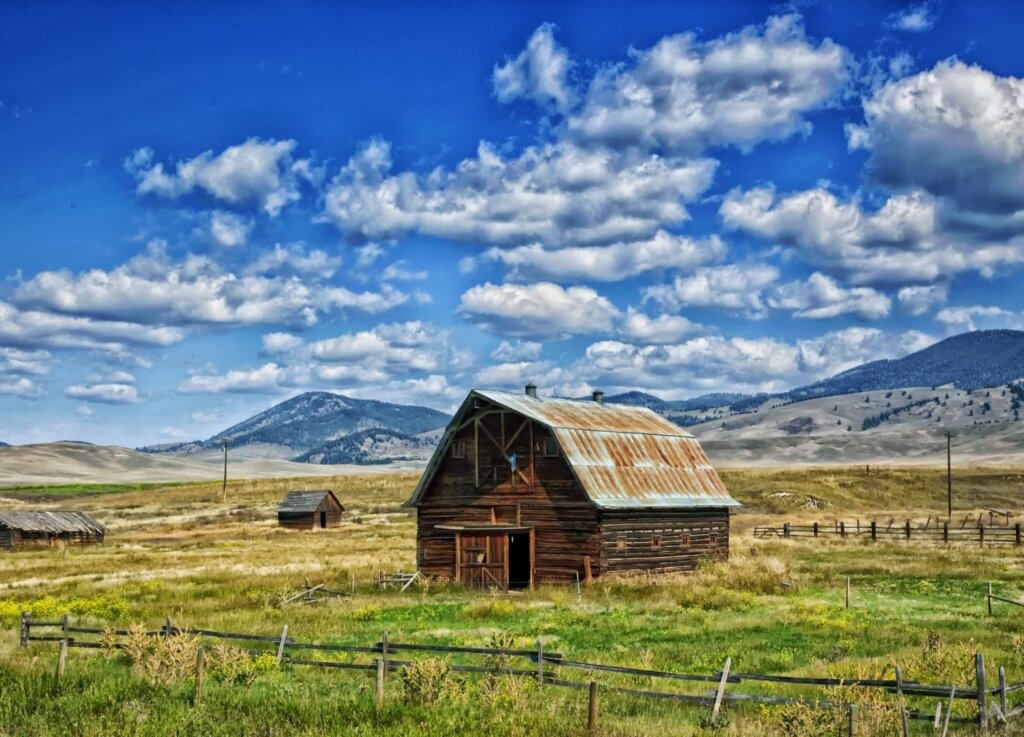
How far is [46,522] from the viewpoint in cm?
7162

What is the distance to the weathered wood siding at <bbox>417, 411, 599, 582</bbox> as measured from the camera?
37.6 metres

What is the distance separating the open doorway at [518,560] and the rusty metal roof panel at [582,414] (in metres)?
4.78

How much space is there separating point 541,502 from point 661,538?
5.49 m

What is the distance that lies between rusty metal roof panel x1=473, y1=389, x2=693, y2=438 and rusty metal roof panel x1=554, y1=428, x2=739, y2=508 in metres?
0.40

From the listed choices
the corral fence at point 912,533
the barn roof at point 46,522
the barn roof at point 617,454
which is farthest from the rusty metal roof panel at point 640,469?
the barn roof at point 46,522

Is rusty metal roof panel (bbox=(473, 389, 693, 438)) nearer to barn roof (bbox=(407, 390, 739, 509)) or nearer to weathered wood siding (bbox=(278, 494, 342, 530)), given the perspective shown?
barn roof (bbox=(407, 390, 739, 509))

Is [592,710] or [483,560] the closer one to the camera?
[592,710]

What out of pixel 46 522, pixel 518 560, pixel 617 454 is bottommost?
pixel 518 560

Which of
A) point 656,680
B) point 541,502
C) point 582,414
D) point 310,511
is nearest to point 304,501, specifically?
point 310,511

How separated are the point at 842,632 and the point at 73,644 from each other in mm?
17808

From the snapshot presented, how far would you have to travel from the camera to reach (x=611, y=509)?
1454 inches

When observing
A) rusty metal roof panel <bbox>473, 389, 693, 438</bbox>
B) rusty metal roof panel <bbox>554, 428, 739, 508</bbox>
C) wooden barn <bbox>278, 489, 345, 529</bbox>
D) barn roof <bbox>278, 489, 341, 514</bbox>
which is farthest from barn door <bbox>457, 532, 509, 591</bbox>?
barn roof <bbox>278, 489, 341, 514</bbox>

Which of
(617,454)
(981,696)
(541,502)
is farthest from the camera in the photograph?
(617,454)

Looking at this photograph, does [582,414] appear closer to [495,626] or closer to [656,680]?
[495,626]
